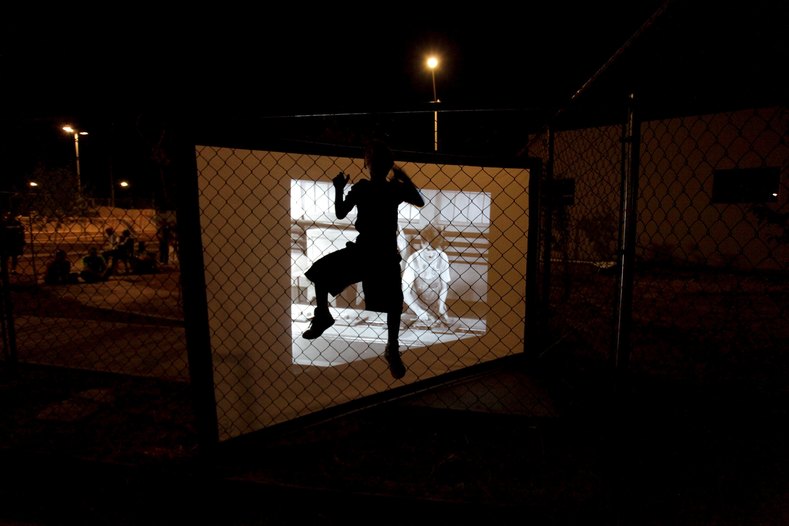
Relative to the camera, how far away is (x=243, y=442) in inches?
92.8

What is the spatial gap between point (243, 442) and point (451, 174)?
7.30 ft

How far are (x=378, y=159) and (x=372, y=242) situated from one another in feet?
1.38

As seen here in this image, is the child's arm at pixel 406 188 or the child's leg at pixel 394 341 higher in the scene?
the child's arm at pixel 406 188

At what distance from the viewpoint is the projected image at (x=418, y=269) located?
3.76 m

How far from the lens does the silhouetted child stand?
221cm

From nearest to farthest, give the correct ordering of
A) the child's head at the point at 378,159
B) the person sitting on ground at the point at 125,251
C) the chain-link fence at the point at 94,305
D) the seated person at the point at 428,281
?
the child's head at the point at 378,159 → the seated person at the point at 428,281 → the chain-link fence at the point at 94,305 → the person sitting on ground at the point at 125,251

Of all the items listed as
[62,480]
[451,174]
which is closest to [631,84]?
[451,174]

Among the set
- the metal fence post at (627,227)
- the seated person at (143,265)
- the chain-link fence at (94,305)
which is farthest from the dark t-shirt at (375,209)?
the seated person at (143,265)

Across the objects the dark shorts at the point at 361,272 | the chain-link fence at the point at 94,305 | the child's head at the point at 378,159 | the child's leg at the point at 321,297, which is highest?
the child's head at the point at 378,159

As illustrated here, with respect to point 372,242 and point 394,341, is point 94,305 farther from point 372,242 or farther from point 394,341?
point 372,242

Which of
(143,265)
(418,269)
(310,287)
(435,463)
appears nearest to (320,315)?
(435,463)

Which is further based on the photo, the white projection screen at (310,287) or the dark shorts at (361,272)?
the white projection screen at (310,287)

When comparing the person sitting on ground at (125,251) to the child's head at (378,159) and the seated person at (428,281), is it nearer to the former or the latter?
the seated person at (428,281)

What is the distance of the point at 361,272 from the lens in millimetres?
2250
